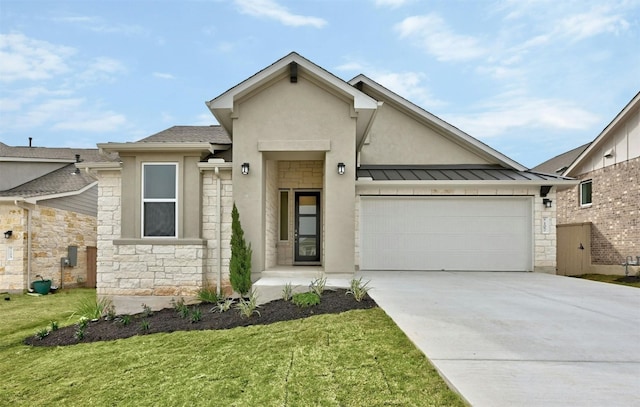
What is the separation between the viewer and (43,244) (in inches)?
561

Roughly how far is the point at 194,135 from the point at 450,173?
28.1 ft

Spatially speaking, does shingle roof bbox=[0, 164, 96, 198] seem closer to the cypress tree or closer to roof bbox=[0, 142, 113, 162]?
roof bbox=[0, 142, 113, 162]

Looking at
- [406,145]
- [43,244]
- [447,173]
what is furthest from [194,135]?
[447,173]

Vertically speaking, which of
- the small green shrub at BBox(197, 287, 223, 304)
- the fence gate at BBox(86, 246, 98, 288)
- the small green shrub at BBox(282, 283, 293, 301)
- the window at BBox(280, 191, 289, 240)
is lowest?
the fence gate at BBox(86, 246, 98, 288)

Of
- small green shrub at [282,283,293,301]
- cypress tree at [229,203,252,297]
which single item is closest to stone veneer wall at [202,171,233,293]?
cypress tree at [229,203,252,297]

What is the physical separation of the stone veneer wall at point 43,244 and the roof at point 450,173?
1176 centimetres

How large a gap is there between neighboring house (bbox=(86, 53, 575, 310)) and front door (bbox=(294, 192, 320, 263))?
0.03 m

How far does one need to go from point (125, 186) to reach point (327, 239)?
5136 millimetres

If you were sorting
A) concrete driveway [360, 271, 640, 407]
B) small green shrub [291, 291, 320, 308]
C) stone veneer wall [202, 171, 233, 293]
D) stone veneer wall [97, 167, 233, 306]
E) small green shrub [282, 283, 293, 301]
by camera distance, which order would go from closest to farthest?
1. concrete driveway [360, 271, 640, 407]
2. small green shrub [291, 291, 320, 308]
3. small green shrub [282, 283, 293, 301]
4. stone veneer wall [97, 167, 233, 306]
5. stone veneer wall [202, 171, 233, 293]

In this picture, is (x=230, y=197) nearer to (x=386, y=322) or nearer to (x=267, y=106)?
(x=267, y=106)

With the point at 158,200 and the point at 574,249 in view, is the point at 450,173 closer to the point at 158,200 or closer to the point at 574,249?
the point at 574,249

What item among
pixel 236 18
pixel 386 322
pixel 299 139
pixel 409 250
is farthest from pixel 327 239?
pixel 236 18

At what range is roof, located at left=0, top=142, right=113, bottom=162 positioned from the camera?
17.8 m

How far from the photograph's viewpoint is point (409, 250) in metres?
11.2
